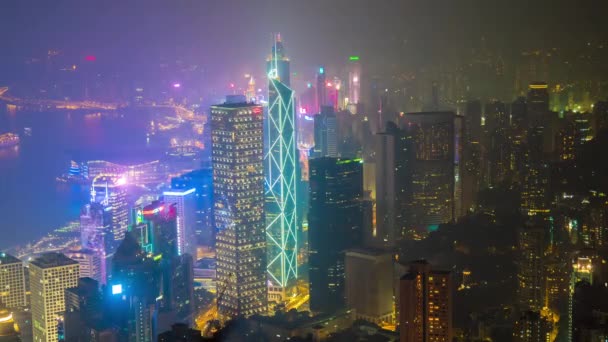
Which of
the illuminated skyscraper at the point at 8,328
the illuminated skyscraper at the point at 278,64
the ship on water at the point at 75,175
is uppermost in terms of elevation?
the illuminated skyscraper at the point at 278,64

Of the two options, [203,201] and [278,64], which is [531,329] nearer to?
[203,201]

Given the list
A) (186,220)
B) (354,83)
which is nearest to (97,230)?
(186,220)

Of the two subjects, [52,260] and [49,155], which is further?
[49,155]

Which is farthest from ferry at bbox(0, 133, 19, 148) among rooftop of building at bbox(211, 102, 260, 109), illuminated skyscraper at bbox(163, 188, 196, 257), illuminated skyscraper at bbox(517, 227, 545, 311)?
illuminated skyscraper at bbox(517, 227, 545, 311)

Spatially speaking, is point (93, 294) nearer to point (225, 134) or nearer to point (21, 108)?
point (21, 108)

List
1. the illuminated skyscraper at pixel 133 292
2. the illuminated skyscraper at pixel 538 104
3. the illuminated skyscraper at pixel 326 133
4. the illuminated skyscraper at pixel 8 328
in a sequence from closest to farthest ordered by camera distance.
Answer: the illuminated skyscraper at pixel 8 328, the illuminated skyscraper at pixel 133 292, the illuminated skyscraper at pixel 538 104, the illuminated skyscraper at pixel 326 133

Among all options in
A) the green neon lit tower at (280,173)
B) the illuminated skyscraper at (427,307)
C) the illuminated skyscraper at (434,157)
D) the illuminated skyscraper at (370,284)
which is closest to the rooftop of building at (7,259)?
the green neon lit tower at (280,173)

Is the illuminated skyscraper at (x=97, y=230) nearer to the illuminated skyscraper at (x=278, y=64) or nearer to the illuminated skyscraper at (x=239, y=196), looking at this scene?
the illuminated skyscraper at (x=239, y=196)
